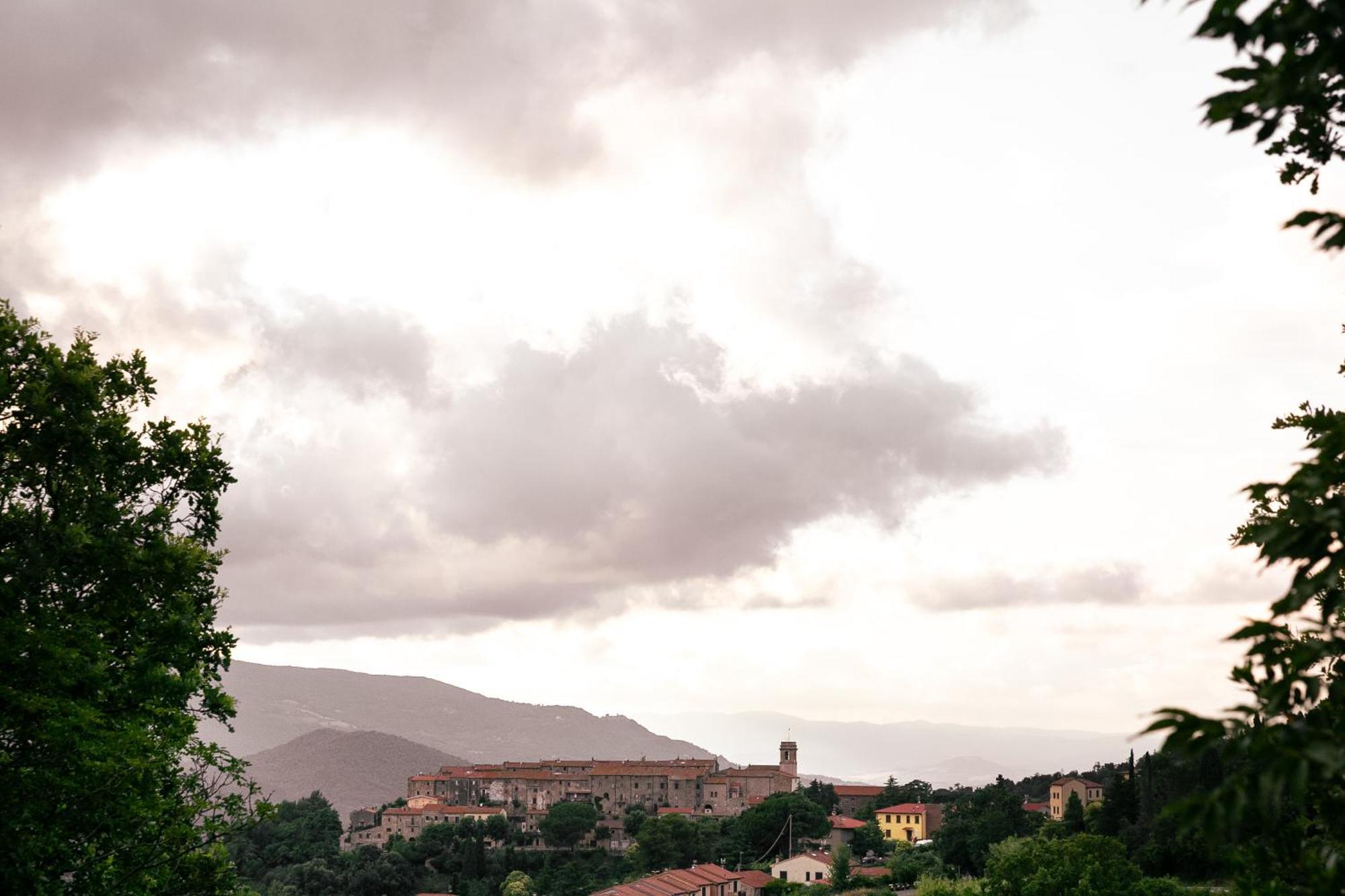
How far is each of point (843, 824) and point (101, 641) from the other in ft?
483

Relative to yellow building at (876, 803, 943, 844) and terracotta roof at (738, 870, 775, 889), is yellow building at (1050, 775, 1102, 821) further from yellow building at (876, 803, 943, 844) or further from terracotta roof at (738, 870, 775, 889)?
terracotta roof at (738, 870, 775, 889)

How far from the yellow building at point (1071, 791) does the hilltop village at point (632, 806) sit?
14 centimetres

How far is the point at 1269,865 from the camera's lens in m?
9.15

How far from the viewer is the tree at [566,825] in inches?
6181

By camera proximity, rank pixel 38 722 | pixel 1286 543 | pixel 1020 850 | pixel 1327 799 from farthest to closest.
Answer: pixel 1020 850 < pixel 38 722 < pixel 1327 799 < pixel 1286 543

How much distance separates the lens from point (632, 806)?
185000 mm

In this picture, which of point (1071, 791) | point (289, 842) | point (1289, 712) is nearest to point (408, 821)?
point (289, 842)

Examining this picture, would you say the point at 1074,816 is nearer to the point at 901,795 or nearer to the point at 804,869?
the point at 804,869

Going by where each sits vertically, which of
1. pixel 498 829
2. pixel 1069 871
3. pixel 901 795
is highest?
pixel 1069 871

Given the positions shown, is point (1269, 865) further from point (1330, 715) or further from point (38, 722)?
point (38, 722)

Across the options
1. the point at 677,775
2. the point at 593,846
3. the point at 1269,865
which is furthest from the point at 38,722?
the point at 677,775

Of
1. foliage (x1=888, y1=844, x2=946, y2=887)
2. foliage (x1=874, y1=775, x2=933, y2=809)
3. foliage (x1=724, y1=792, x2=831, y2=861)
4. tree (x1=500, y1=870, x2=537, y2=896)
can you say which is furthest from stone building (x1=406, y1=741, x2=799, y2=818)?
foliage (x1=888, y1=844, x2=946, y2=887)

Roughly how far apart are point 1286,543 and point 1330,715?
2567mm

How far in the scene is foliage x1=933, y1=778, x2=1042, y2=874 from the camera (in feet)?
341
